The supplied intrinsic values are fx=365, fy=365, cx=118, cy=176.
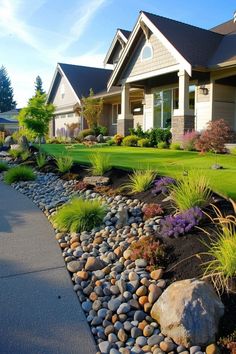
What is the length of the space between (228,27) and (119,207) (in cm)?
1722

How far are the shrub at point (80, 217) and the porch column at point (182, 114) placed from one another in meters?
10.3

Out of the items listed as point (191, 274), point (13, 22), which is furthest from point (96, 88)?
point (191, 274)

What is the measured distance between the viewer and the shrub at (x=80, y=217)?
5.42 meters

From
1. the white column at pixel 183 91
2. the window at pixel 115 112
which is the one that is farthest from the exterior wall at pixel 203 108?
the window at pixel 115 112

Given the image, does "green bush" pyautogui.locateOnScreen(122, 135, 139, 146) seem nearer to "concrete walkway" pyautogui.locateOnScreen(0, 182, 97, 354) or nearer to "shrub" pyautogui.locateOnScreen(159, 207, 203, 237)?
"concrete walkway" pyautogui.locateOnScreen(0, 182, 97, 354)

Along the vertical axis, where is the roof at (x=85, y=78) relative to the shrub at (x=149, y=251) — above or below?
above

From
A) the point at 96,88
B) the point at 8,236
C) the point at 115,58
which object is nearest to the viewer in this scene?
the point at 8,236

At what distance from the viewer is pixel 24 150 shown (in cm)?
1508

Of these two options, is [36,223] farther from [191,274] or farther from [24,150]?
[24,150]

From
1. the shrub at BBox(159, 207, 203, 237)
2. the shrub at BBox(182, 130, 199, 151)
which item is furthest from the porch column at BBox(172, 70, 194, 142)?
the shrub at BBox(159, 207, 203, 237)

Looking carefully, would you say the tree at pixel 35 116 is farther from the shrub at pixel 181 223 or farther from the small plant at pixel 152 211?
the shrub at pixel 181 223

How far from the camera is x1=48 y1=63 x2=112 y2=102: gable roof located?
29.4 meters

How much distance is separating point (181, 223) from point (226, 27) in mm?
18336

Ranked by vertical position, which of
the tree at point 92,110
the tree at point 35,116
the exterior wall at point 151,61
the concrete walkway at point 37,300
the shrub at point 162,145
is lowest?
the concrete walkway at point 37,300
